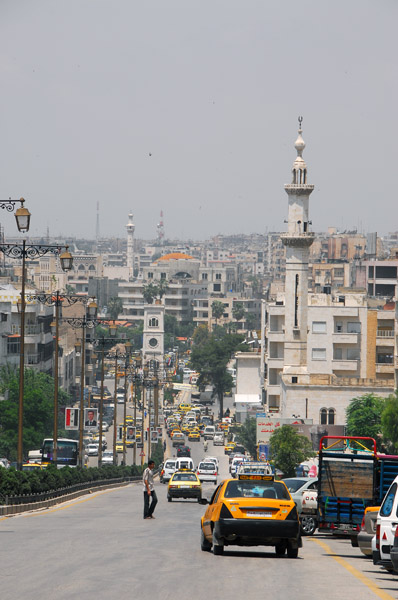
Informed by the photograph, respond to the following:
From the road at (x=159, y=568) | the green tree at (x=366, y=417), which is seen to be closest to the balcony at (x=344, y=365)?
the green tree at (x=366, y=417)

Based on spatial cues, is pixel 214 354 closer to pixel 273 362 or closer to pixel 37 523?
pixel 273 362

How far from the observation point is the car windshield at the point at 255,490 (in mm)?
18406

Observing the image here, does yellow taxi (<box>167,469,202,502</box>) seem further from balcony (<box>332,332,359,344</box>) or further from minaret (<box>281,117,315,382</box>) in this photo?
balcony (<box>332,332,359,344</box>)

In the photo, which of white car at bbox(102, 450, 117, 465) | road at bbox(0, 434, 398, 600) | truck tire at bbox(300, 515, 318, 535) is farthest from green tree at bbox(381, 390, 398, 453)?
road at bbox(0, 434, 398, 600)

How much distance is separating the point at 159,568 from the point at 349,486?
935 cm

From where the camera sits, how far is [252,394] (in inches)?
5487

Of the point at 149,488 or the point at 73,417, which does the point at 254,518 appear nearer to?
the point at 149,488

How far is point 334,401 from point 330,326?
8.83 m

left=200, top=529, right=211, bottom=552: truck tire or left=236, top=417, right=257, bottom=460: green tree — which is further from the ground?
left=200, top=529, right=211, bottom=552: truck tire

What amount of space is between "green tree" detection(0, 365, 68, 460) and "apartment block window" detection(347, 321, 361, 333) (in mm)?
23344

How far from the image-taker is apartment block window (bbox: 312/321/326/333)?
9750 centimetres

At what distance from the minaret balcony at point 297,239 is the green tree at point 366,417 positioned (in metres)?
14.6

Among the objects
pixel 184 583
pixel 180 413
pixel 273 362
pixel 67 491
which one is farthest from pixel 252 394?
pixel 184 583

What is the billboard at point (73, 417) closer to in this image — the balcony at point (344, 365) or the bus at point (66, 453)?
the bus at point (66, 453)
